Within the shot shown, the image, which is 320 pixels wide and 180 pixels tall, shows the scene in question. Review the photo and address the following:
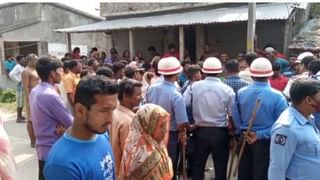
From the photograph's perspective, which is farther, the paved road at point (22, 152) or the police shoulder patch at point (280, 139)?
the paved road at point (22, 152)

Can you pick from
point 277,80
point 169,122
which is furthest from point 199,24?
point 169,122

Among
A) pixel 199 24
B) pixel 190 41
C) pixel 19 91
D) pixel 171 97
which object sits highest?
pixel 199 24

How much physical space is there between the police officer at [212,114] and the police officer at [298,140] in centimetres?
181

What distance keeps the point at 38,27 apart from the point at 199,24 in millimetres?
10353

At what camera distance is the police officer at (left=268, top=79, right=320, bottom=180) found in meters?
2.82

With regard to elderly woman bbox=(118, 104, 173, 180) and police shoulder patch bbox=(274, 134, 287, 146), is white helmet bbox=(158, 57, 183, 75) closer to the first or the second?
elderly woman bbox=(118, 104, 173, 180)

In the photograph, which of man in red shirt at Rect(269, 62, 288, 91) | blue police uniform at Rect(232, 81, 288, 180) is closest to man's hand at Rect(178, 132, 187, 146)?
blue police uniform at Rect(232, 81, 288, 180)

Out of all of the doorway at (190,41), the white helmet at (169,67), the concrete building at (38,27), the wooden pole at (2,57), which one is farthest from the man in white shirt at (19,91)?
the wooden pole at (2,57)

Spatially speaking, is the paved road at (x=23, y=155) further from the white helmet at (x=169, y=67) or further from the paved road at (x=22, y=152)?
the white helmet at (x=169, y=67)

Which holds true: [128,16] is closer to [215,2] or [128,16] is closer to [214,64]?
[215,2]

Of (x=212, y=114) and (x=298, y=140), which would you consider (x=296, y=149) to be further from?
(x=212, y=114)

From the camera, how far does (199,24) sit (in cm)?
1091

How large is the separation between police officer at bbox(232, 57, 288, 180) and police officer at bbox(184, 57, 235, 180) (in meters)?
0.24

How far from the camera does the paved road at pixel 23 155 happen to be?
18.9 ft
